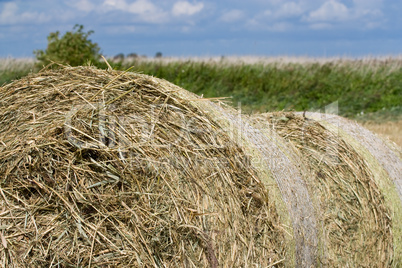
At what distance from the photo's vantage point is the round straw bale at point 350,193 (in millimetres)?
4551

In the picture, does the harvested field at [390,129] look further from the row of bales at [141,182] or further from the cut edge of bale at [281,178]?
the row of bales at [141,182]

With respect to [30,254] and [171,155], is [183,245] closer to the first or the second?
[171,155]

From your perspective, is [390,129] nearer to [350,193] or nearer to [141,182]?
[350,193]

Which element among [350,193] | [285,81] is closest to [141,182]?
[350,193]

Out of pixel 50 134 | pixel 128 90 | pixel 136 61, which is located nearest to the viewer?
pixel 50 134

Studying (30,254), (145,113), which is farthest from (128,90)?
(30,254)

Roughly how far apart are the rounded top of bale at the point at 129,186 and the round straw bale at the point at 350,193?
3.73ft

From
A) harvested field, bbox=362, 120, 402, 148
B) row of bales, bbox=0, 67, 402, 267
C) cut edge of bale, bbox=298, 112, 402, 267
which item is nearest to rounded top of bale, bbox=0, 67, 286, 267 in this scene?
row of bales, bbox=0, 67, 402, 267

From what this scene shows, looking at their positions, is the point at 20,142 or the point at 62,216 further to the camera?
the point at 20,142

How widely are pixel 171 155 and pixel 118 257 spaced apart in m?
0.76

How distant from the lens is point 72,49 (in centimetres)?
1448

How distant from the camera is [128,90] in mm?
3602

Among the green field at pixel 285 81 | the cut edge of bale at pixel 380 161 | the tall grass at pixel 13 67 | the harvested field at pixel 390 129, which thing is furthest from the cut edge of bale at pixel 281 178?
the tall grass at pixel 13 67

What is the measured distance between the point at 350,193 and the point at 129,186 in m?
2.42
